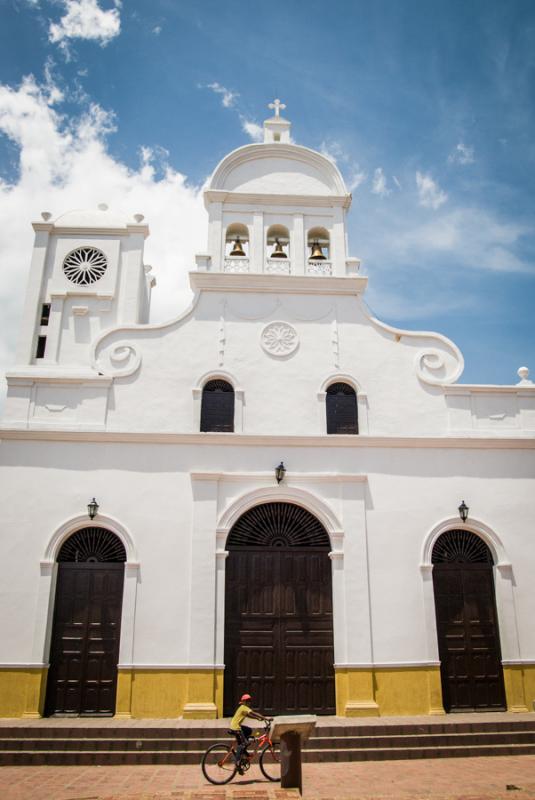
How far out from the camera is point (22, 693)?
11.6 m

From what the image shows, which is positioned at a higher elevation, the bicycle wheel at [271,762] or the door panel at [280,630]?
the door panel at [280,630]

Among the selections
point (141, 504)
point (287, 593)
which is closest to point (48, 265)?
point (141, 504)

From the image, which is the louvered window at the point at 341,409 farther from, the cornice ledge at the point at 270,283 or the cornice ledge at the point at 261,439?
the cornice ledge at the point at 270,283

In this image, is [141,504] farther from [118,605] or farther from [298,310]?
[298,310]

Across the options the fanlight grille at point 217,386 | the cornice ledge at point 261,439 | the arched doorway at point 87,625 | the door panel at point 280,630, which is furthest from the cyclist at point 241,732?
the fanlight grille at point 217,386

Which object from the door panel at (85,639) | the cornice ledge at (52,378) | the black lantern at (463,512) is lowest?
the door panel at (85,639)

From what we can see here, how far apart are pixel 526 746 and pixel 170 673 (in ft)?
20.0

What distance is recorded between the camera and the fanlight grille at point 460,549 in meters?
13.0

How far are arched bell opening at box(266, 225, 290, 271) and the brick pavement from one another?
Answer: 9.87 metres

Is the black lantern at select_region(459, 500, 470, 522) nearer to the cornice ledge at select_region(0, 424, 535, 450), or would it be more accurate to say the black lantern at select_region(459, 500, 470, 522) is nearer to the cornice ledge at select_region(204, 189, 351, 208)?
the cornice ledge at select_region(0, 424, 535, 450)

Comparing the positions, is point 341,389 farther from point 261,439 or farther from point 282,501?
point 282,501

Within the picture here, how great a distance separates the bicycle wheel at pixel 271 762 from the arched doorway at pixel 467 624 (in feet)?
13.0

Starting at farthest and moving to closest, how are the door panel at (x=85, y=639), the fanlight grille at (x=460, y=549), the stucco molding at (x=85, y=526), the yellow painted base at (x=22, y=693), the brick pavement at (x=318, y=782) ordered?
the fanlight grille at (x=460, y=549) < the stucco molding at (x=85, y=526) < the door panel at (x=85, y=639) < the yellow painted base at (x=22, y=693) < the brick pavement at (x=318, y=782)

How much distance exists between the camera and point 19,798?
26.7 ft
